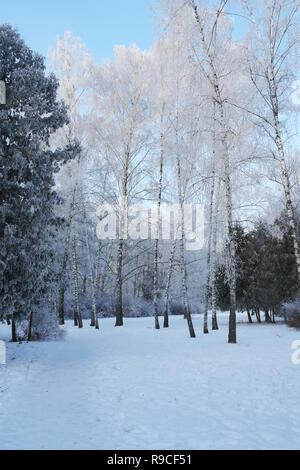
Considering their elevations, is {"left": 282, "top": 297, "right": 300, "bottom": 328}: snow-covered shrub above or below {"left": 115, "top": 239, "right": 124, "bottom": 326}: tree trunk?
below

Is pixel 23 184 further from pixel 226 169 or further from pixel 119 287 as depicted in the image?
pixel 119 287

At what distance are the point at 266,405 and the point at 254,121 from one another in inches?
345

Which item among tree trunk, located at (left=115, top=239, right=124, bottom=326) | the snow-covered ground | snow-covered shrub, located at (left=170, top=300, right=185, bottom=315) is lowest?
snow-covered shrub, located at (left=170, top=300, right=185, bottom=315)

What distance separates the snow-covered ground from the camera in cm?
376

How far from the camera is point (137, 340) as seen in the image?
12.5 meters

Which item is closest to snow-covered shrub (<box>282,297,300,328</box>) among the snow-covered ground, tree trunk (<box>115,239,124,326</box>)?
the snow-covered ground

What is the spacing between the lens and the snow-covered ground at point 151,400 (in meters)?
3.76

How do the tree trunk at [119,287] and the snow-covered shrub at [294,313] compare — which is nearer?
the snow-covered shrub at [294,313]

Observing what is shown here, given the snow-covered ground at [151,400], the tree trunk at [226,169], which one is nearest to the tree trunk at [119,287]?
the tree trunk at [226,169]

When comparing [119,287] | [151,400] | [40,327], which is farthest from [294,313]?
[151,400]

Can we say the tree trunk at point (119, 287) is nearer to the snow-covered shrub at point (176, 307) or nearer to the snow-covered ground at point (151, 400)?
the snow-covered ground at point (151, 400)

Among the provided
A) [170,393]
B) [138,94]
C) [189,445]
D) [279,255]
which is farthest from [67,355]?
[279,255]

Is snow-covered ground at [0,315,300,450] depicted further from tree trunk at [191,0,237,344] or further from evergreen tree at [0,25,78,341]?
tree trunk at [191,0,237,344]

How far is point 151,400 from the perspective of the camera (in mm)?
5195
